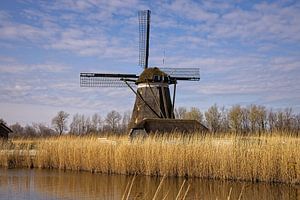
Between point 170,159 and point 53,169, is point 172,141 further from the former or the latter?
point 53,169

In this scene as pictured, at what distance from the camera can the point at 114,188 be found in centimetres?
1121

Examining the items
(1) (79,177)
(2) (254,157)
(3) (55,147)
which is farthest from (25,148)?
(2) (254,157)

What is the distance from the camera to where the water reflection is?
9812 mm

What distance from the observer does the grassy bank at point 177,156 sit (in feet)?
38.0

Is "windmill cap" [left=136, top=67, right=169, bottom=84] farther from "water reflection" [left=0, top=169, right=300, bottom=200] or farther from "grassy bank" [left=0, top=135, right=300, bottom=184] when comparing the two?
"water reflection" [left=0, top=169, right=300, bottom=200]

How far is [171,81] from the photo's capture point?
23.8 meters

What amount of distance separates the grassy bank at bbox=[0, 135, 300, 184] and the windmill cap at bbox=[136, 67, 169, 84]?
7327 mm

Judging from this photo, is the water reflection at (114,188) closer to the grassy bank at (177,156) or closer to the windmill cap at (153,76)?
the grassy bank at (177,156)

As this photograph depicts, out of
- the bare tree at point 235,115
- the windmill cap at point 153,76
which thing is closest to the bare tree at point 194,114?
the bare tree at point 235,115

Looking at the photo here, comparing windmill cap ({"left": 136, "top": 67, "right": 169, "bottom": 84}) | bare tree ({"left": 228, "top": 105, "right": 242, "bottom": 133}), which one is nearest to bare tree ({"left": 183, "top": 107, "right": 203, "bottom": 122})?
bare tree ({"left": 228, "top": 105, "right": 242, "bottom": 133})

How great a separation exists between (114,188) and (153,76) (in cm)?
1232

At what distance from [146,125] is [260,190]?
11271 millimetres

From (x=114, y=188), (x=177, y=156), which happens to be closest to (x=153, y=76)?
(x=177, y=156)

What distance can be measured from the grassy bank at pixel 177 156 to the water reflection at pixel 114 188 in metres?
0.50
